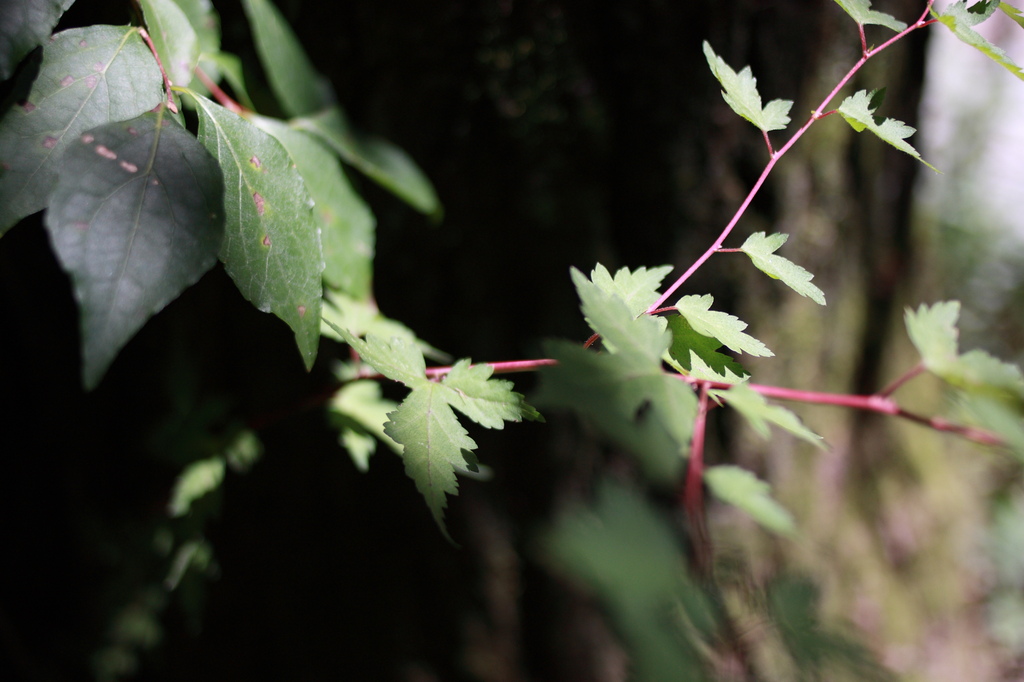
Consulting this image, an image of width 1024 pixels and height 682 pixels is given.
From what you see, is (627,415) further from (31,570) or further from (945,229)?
(945,229)

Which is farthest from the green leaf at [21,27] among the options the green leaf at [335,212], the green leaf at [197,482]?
the green leaf at [197,482]

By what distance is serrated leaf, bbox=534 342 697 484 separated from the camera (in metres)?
0.34

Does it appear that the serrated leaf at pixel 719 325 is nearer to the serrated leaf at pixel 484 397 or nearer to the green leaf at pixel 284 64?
the serrated leaf at pixel 484 397

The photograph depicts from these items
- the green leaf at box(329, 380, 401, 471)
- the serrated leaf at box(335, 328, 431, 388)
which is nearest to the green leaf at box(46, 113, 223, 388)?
the serrated leaf at box(335, 328, 431, 388)

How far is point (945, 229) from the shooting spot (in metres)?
3.61

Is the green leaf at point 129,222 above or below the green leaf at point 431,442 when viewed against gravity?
above

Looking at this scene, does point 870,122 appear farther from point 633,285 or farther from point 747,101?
point 633,285

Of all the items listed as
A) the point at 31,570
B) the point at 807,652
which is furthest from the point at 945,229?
the point at 31,570

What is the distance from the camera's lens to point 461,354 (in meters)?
1.10

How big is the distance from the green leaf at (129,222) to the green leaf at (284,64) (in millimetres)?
301

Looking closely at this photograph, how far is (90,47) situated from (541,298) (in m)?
0.80

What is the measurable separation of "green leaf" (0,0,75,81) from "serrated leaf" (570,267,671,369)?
456mm

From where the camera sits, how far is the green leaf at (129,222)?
36 centimetres

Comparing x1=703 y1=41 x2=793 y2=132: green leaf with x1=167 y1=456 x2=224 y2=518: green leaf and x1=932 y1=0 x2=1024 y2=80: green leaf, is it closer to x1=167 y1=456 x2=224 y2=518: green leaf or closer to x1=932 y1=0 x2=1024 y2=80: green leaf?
x1=932 y1=0 x2=1024 y2=80: green leaf
